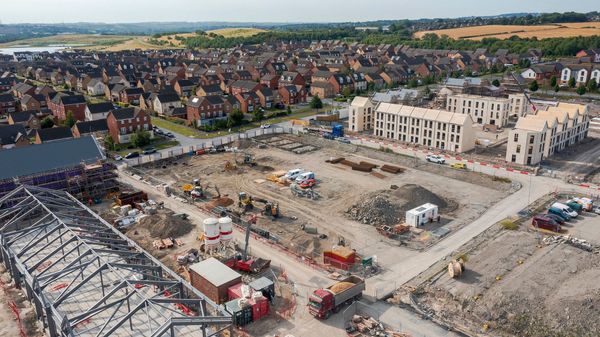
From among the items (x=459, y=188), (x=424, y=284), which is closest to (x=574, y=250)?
(x=424, y=284)

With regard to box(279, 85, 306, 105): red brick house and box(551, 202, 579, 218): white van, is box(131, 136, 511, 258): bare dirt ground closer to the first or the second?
box(551, 202, 579, 218): white van

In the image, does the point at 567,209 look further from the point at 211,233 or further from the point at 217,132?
the point at 217,132

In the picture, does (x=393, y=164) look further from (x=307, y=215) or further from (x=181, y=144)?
(x=181, y=144)

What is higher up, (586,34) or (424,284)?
(586,34)

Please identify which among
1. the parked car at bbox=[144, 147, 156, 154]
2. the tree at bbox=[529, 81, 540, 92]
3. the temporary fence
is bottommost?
the temporary fence

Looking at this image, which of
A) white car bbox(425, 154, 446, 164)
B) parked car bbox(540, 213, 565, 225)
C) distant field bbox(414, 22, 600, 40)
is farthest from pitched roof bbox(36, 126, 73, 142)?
distant field bbox(414, 22, 600, 40)

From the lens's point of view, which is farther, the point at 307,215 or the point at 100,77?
the point at 100,77
